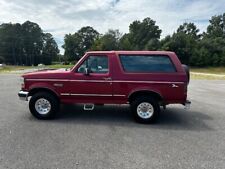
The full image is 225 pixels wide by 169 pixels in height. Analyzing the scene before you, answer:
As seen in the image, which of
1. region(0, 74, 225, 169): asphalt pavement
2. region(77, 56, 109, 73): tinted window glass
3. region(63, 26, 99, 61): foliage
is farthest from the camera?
region(63, 26, 99, 61): foliage

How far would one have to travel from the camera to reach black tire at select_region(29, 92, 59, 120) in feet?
22.0

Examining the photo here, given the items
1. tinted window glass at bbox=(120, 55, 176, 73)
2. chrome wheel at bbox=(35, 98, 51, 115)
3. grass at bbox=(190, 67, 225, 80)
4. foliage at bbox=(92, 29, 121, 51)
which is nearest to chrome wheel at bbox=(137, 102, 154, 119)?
tinted window glass at bbox=(120, 55, 176, 73)

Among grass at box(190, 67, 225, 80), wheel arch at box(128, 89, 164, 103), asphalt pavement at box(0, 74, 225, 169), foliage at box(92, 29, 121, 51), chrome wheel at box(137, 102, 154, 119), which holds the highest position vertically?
foliage at box(92, 29, 121, 51)

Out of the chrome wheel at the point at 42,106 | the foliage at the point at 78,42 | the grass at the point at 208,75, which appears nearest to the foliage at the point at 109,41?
the foliage at the point at 78,42

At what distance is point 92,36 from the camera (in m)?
111

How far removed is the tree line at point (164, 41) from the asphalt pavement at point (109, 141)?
55858 millimetres

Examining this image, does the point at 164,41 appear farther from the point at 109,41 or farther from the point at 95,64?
the point at 95,64

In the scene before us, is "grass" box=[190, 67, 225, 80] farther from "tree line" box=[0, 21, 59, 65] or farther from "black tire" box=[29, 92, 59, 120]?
Answer: "tree line" box=[0, 21, 59, 65]

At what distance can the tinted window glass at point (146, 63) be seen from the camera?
6488 millimetres

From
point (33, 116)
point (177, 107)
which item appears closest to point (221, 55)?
point (177, 107)

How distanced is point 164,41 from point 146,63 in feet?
201

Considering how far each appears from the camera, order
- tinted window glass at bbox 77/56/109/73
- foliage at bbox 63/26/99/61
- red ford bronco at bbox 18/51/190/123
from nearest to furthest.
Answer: red ford bronco at bbox 18/51/190/123, tinted window glass at bbox 77/56/109/73, foliage at bbox 63/26/99/61

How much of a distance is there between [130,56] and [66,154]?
11.0ft

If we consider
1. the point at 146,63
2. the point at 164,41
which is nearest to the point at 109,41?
the point at 164,41
